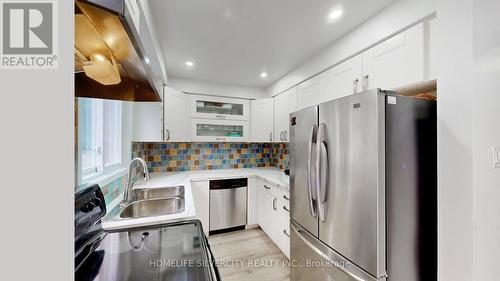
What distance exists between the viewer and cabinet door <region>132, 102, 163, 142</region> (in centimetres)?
222

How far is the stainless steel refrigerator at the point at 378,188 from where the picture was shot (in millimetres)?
953

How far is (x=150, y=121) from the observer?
2248 millimetres

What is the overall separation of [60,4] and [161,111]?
212cm

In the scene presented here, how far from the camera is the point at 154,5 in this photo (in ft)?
4.34

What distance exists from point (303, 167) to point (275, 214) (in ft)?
3.52

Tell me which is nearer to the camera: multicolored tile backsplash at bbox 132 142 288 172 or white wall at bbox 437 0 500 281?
white wall at bbox 437 0 500 281

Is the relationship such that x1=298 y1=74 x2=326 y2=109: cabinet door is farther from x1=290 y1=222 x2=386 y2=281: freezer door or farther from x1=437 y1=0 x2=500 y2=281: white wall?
x1=290 y1=222 x2=386 y2=281: freezer door

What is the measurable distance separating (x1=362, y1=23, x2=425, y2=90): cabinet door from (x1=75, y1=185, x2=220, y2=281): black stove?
1.44 m

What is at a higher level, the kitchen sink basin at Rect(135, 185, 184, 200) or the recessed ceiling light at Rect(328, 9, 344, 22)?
the recessed ceiling light at Rect(328, 9, 344, 22)

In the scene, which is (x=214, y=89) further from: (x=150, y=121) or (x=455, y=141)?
(x=455, y=141)

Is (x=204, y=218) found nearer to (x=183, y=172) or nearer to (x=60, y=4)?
(x=183, y=172)

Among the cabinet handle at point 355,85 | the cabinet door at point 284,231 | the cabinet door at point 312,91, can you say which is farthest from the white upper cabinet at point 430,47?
the cabinet door at point 284,231

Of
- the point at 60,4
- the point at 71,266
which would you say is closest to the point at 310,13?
the point at 60,4

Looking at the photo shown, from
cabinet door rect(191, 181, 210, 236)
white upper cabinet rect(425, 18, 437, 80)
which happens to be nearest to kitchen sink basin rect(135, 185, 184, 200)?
cabinet door rect(191, 181, 210, 236)
